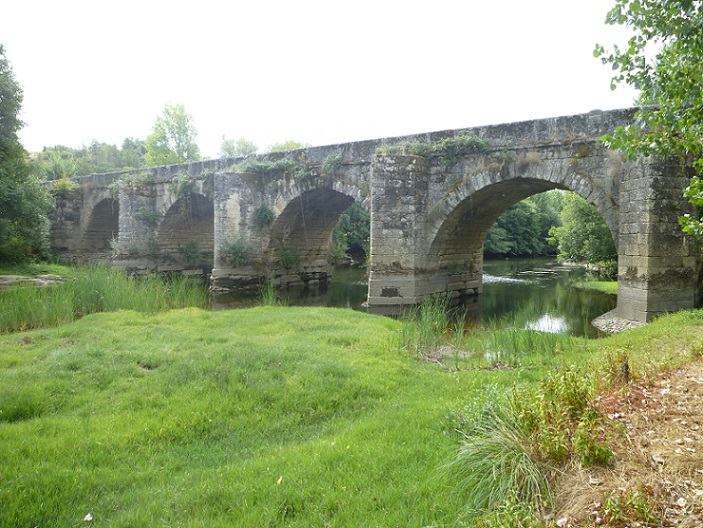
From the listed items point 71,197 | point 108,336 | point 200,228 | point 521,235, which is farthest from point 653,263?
point 521,235

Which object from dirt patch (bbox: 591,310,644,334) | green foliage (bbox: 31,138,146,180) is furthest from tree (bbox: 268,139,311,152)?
dirt patch (bbox: 591,310,644,334)

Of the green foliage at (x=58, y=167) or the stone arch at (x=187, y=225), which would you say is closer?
the stone arch at (x=187, y=225)

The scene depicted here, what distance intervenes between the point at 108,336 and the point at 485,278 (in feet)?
58.5

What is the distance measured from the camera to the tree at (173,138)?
3934cm

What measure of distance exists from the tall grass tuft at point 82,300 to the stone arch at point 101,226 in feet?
49.4

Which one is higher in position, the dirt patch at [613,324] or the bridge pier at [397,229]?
the bridge pier at [397,229]

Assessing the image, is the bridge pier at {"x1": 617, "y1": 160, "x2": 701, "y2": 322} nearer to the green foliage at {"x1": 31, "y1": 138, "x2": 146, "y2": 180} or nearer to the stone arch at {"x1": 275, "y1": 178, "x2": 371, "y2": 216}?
the stone arch at {"x1": 275, "y1": 178, "x2": 371, "y2": 216}

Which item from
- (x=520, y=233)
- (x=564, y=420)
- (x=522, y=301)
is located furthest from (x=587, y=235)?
(x=520, y=233)

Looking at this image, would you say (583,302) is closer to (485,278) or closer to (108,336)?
(485,278)

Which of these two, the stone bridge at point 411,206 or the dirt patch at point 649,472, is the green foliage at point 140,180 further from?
the dirt patch at point 649,472

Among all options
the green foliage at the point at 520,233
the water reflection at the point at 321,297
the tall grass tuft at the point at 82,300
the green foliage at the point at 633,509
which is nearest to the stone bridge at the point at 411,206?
the water reflection at the point at 321,297

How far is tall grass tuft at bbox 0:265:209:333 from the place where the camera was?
8.70m

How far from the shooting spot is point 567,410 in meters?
3.18

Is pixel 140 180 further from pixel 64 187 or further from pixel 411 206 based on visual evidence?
pixel 411 206
